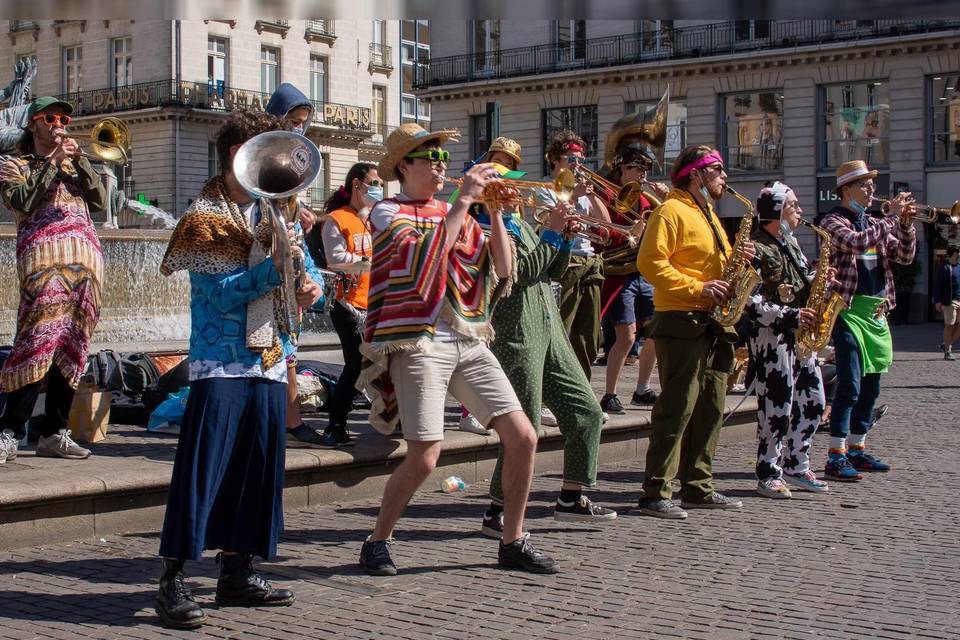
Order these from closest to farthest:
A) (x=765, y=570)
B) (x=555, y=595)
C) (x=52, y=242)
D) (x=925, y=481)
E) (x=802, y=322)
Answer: (x=555, y=595) < (x=765, y=570) < (x=52, y=242) < (x=802, y=322) < (x=925, y=481)

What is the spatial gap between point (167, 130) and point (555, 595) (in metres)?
49.5

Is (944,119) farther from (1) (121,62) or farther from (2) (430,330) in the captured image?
(1) (121,62)

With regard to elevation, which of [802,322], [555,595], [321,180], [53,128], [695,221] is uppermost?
[321,180]

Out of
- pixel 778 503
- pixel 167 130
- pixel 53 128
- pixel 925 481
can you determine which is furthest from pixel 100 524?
pixel 167 130

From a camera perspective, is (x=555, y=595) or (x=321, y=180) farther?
(x=321, y=180)

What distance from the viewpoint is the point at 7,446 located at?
633cm

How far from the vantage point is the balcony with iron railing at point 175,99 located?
168ft

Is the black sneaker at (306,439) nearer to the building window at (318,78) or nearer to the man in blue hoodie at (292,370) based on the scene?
the man in blue hoodie at (292,370)

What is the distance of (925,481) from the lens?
7855 millimetres

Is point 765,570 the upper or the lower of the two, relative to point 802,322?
lower

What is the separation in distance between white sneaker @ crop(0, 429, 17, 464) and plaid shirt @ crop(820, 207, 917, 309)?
195 inches

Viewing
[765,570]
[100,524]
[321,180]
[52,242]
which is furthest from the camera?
[321,180]

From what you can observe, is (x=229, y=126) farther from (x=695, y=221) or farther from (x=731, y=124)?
(x=731, y=124)

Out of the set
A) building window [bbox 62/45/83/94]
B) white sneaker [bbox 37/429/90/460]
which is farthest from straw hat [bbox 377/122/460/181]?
building window [bbox 62/45/83/94]
